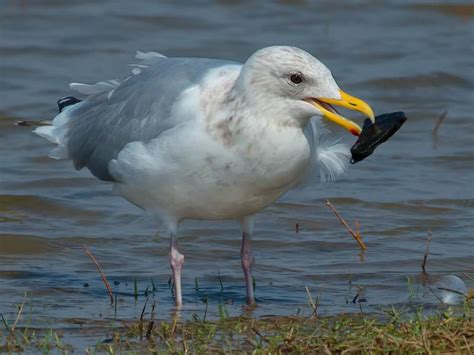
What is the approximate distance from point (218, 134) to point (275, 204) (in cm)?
336

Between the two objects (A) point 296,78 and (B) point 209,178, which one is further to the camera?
(B) point 209,178

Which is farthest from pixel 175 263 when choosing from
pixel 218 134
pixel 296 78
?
pixel 296 78

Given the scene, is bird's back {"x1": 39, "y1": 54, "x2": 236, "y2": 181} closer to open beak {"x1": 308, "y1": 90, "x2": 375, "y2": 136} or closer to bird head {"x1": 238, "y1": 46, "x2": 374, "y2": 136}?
bird head {"x1": 238, "y1": 46, "x2": 374, "y2": 136}

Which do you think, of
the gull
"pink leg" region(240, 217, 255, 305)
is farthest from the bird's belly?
"pink leg" region(240, 217, 255, 305)

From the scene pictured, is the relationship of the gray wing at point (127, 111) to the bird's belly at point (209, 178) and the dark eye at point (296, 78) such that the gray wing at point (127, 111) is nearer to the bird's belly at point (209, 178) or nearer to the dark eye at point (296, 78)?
the bird's belly at point (209, 178)

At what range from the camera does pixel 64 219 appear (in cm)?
970

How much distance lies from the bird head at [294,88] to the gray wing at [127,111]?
21.0 inches

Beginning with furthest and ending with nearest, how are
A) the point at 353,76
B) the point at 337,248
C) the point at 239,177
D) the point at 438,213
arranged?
the point at 353,76 < the point at 438,213 < the point at 337,248 < the point at 239,177

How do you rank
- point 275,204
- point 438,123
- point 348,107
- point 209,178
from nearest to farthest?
point 348,107, point 209,178, point 275,204, point 438,123

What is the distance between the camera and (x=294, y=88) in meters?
6.51

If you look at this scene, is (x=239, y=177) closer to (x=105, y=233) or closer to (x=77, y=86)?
(x=77, y=86)

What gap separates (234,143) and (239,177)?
0.64 feet

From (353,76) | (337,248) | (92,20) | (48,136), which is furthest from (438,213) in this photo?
(92,20)

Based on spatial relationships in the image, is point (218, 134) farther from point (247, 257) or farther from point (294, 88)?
point (247, 257)
